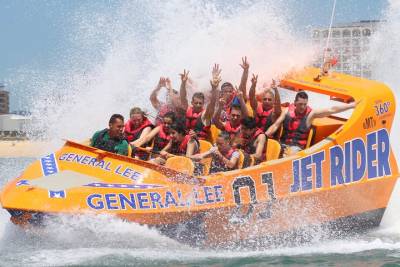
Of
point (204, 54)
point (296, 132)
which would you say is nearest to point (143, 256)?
point (296, 132)

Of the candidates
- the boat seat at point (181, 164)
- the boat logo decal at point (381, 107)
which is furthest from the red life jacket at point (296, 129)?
the boat seat at point (181, 164)

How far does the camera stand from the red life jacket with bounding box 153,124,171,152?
8.27 m

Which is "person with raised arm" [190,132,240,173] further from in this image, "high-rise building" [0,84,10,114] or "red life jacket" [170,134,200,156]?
"high-rise building" [0,84,10,114]

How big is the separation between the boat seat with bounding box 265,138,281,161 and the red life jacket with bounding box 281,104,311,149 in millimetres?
426

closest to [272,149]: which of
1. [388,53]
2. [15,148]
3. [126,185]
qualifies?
[126,185]

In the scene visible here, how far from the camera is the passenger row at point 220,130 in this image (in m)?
7.42

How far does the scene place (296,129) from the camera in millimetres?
8219

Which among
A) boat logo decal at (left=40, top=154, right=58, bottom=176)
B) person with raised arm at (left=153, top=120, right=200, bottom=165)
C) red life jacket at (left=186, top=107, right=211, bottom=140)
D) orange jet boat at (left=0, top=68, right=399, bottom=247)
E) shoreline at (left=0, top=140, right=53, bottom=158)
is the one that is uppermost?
red life jacket at (left=186, top=107, right=211, bottom=140)

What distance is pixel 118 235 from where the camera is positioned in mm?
6324

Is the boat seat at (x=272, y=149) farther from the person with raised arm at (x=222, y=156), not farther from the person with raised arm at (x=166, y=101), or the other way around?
the person with raised arm at (x=166, y=101)

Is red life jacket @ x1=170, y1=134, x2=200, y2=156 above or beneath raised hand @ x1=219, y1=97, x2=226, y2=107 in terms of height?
beneath

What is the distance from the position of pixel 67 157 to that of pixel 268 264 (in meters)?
2.32

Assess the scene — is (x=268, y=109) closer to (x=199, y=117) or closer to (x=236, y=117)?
(x=236, y=117)

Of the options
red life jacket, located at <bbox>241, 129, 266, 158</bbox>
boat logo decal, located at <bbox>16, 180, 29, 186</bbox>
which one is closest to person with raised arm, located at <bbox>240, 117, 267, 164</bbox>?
red life jacket, located at <bbox>241, 129, 266, 158</bbox>
